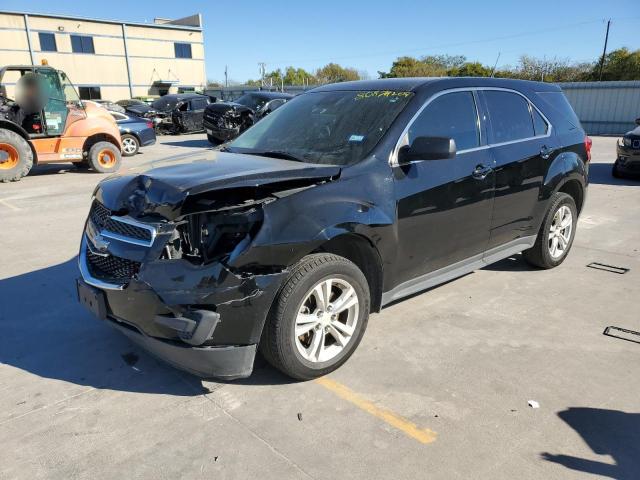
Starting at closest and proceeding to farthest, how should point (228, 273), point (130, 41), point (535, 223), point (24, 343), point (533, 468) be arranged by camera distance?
point (533, 468) → point (228, 273) → point (24, 343) → point (535, 223) → point (130, 41)

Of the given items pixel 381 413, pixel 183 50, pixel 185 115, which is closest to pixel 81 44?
pixel 183 50

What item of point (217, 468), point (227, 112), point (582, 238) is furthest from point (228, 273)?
point (227, 112)

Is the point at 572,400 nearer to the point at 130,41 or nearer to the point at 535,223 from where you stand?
the point at 535,223

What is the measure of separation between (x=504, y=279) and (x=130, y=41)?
171ft

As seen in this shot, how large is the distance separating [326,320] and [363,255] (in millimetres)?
522

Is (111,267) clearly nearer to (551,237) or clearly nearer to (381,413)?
(381,413)

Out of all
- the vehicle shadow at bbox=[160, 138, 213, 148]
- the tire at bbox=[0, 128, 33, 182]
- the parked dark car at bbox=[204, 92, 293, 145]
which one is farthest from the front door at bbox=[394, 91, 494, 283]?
the vehicle shadow at bbox=[160, 138, 213, 148]

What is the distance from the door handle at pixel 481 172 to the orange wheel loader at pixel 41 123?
9.76 metres

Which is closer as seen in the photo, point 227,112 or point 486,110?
point 486,110

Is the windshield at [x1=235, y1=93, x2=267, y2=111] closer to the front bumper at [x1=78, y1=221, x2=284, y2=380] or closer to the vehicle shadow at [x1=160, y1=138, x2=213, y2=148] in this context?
the vehicle shadow at [x1=160, y1=138, x2=213, y2=148]

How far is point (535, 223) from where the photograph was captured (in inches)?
193

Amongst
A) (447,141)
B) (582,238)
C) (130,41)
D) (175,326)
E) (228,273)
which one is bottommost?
(582,238)

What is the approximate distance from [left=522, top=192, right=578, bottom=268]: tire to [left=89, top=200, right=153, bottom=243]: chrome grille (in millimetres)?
3843

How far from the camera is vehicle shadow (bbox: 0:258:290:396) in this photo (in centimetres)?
325
